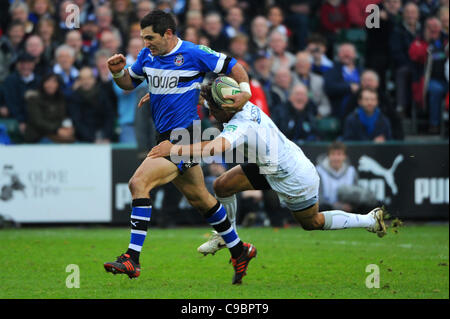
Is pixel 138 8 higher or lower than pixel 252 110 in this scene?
higher

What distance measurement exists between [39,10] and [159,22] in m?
8.18

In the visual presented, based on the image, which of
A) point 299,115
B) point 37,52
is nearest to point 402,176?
point 299,115

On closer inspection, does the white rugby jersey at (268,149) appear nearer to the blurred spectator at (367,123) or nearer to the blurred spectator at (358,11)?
the blurred spectator at (367,123)

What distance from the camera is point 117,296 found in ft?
24.2

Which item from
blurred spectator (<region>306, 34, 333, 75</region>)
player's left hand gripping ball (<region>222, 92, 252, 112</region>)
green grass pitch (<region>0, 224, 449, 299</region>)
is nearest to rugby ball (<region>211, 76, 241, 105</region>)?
player's left hand gripping ball (<region>222, 92, 252, 112</region>)

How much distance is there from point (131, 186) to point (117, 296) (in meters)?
1.04

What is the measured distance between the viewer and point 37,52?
14648 millimetres

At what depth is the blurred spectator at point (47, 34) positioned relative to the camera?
1502cm

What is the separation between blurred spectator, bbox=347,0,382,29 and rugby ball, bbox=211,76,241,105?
30.4 ft

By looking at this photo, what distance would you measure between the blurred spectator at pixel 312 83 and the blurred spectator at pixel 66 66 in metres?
3.97

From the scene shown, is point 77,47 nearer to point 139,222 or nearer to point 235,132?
point 139,222

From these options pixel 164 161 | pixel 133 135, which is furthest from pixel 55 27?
pixel 164 161

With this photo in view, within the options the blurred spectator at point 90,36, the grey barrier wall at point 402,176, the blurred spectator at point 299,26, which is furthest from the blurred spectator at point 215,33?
the grey barrier wall at point 402,176
